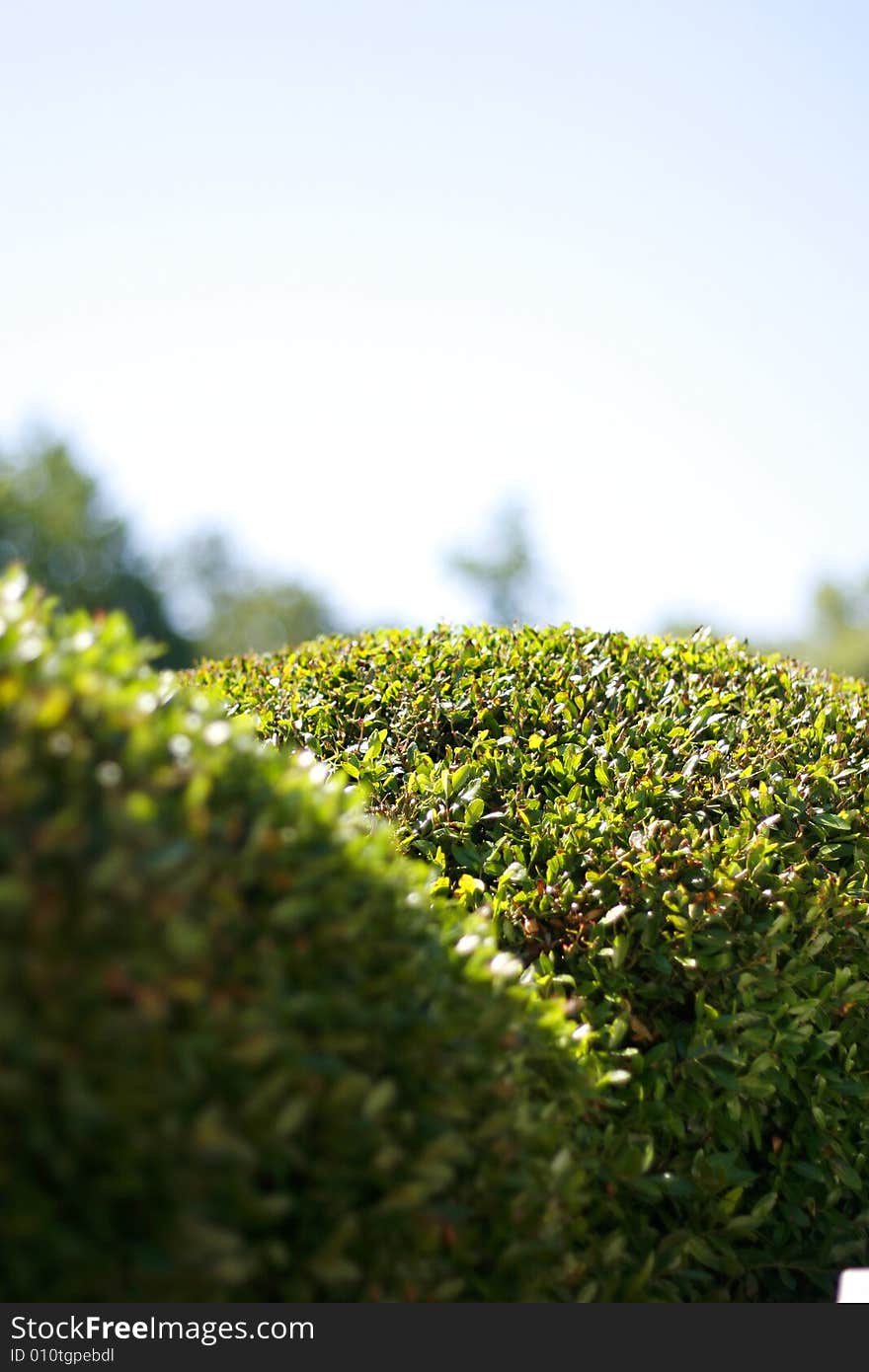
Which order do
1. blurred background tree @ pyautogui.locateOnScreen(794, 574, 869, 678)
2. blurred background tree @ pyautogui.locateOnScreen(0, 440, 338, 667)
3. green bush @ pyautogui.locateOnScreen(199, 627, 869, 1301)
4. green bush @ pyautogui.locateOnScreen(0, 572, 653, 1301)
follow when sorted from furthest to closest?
1. blurred background tree @ pyautogui.locateOnScreen(794, 574, 869, 678)
2. blurred background tree @ pyautogui.locateOnScreen(0, 440, 338, 667)
3. green bush @ pyautogui.locateOnScreen(199, 627, 869, 1301)
4. green bush @ pyautogui.locateOnScreen(0, 572, 653, 1301)

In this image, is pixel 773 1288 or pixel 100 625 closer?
pixel 100 625

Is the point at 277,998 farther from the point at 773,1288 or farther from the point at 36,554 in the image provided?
the point at 36,554

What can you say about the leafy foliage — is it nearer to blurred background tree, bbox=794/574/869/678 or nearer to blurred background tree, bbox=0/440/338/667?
blurred background tree, bbox=0/440/338/667

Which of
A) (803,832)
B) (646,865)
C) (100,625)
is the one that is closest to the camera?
(100,625)

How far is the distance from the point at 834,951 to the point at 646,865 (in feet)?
3.20

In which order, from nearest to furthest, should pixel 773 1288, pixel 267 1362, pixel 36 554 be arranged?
pixel 267 1362, pixel 773 1288, pixel 36 554

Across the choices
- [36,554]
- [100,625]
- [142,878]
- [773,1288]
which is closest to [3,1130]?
[142,878]

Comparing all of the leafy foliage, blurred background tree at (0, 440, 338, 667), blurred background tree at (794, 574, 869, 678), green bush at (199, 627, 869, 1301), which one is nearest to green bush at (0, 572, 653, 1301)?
green bush at (199, 627, 869, 1301)

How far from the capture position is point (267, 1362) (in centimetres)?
266

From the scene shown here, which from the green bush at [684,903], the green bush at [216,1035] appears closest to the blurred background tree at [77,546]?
the green bush at [684,903]

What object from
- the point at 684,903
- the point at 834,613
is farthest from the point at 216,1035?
the point at 834,613

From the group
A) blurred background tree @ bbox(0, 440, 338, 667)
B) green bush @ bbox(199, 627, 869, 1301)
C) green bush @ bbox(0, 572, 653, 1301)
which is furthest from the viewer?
blurred background tree @ bbox(0, 440, 338, 667)

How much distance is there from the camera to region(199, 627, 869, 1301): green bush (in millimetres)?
4254

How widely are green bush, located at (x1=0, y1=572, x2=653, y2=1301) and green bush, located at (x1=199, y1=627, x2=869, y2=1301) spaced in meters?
1.07
